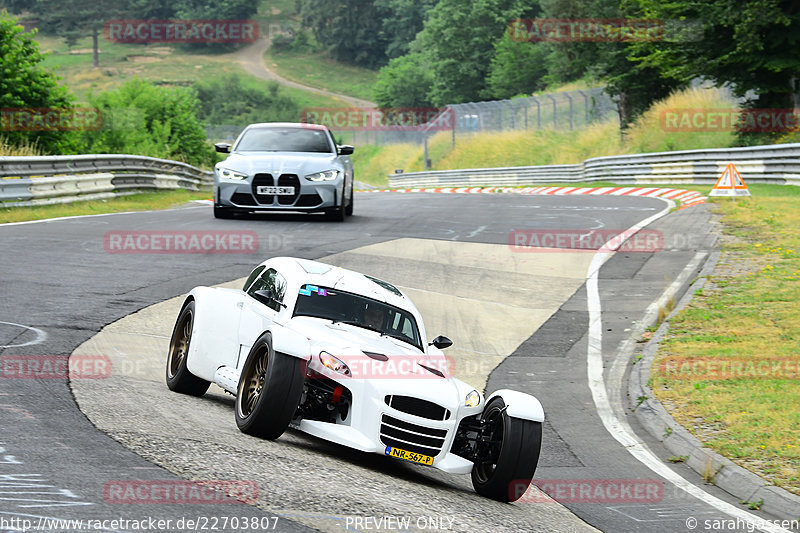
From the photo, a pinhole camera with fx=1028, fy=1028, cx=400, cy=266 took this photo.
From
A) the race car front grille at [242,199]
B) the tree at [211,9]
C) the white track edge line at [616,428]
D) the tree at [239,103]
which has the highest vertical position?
the tree at [211,9]

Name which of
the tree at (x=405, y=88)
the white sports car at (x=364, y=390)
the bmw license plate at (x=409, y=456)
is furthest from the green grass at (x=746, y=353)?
the tree at (x=405, y=88)

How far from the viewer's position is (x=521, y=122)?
186 feet

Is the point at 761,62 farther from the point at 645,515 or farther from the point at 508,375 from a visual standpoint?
the point at 645,515

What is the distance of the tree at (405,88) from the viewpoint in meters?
118

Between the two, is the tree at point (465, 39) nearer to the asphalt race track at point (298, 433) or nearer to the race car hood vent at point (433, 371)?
the asphalt race track at point (298, 433)

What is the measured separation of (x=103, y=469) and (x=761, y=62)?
3153 centimetres

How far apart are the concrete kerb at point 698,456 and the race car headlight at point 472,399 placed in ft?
6.90

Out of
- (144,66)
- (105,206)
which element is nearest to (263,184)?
(105,206)

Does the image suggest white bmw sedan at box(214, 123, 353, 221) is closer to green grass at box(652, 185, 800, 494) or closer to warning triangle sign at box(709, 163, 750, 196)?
green grass at box(652, 185, 800, 494)

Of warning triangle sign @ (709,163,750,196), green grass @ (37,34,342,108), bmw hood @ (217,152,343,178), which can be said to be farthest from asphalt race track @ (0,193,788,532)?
green grass @ (37,34,342,108)

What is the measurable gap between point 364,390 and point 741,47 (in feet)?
95.9

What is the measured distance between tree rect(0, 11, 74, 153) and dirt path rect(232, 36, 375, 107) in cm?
10817

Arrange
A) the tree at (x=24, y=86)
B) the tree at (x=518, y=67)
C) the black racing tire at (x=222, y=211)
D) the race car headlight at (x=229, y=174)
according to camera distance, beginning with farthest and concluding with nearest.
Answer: the tree at (x=518, y=67)
the tree at (x=24, y=86)
the black racing tire at (x=222, y=211)
the race car headlight at (x=229, y=174)

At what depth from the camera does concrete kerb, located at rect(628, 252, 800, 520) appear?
748 cm
